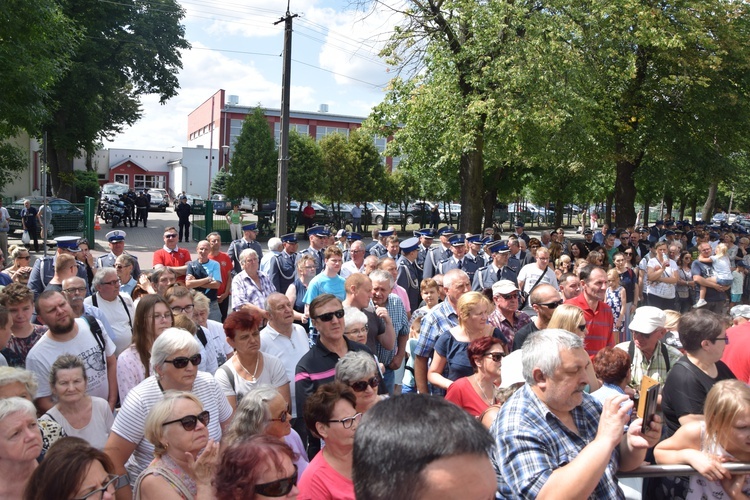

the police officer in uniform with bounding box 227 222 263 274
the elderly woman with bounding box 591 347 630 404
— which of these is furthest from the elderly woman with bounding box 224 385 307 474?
the police officer in uniform with bounding box 227 222 263 274

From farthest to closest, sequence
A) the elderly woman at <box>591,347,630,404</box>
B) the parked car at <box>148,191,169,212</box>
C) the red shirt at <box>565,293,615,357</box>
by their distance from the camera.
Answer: the parked car at <box>148,191,169,212</box>, the red shirt at <box>565,293,615,357</box>, the elderly woman at <box>591,347,630,404</box>

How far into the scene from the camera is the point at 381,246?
12086 millimetres

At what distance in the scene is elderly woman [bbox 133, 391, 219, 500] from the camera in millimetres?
3102

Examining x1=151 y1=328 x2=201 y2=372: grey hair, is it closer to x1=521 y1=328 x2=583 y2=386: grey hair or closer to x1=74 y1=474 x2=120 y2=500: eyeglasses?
x1=74 y1=474 x2=120 y2=500: eyeglasses

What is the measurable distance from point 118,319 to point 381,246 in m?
6.41

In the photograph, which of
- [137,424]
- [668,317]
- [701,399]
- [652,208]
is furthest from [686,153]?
[652,208]

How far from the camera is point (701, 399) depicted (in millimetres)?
4070

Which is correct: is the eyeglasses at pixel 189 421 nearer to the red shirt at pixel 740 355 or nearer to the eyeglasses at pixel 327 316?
the eyeglasses at pixel 327 316

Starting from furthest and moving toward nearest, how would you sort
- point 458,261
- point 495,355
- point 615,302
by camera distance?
point 458,261 → point 615,302 → point 495,355

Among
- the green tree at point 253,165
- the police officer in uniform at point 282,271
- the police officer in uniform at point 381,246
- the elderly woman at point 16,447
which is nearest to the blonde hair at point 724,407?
the elderly woman at point 16,447

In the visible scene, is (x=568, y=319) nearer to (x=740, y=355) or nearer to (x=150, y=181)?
(x=740, y=355)

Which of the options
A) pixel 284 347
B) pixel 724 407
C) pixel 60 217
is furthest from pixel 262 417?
pixel 60 217

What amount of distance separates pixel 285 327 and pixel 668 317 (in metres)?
3.55

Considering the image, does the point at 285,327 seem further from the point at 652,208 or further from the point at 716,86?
the point at 652,208
